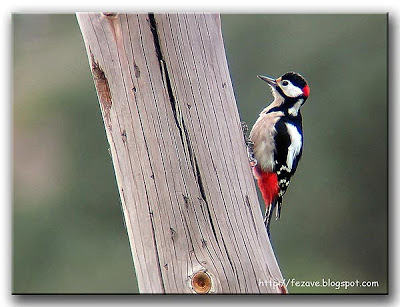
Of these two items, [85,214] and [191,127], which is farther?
[85,214]

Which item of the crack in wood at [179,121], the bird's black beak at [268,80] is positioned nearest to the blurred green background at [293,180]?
the bird's black beak at [268,80]

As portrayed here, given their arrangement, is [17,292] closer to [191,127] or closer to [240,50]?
[191,127]

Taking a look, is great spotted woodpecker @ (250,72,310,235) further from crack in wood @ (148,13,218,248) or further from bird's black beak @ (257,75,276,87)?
crack in wood @ (148,13,218,248)

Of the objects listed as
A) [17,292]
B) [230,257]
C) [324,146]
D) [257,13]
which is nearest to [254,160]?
[324,146]

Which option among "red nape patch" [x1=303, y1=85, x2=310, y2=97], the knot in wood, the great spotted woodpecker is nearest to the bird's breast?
the great spotted woodpecker

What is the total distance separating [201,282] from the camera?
1762mm

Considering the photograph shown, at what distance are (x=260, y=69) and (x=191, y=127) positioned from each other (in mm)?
386

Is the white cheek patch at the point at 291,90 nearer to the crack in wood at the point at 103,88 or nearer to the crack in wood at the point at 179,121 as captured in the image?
the crack in wood at the point at 179,121

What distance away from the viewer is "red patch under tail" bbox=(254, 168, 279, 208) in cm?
191

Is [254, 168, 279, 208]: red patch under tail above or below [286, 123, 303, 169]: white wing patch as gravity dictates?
below

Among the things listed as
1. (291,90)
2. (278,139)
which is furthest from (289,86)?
(278,139)

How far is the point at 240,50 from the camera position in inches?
76.7

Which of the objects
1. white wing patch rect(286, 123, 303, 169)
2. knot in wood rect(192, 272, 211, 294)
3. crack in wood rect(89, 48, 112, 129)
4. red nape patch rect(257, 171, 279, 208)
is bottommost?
knot in wood rect(192, 272, 211, 294)

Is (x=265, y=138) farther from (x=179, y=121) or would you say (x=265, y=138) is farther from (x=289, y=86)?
(x=179, y=121)
